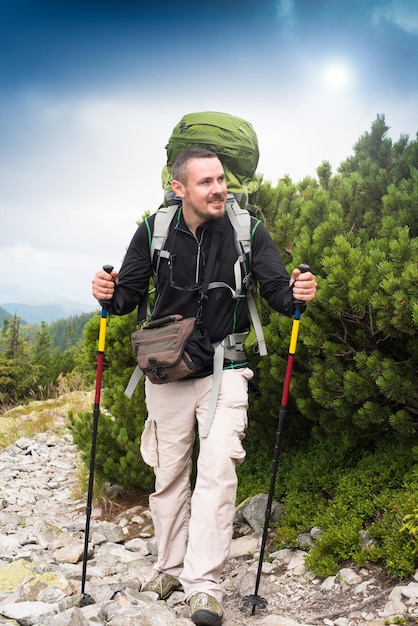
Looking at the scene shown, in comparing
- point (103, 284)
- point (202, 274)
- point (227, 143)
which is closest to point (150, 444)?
point (103, 284)

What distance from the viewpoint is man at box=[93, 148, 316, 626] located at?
4410mm

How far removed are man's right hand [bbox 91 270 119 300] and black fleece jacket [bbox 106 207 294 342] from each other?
0.25 ft

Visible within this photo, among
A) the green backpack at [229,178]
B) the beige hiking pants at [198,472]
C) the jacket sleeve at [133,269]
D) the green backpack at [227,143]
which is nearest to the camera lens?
the beige hiking pants at [198,472]

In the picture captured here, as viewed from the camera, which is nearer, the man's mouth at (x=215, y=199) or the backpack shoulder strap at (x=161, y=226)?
the man's mouth at (x=215, y=199)

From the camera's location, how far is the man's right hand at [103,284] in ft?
15.5

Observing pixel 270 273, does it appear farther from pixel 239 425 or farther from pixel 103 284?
pixel 103 284

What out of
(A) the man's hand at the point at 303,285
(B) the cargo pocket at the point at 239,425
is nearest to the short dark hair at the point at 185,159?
(A) the man's hand at the point at 303,285

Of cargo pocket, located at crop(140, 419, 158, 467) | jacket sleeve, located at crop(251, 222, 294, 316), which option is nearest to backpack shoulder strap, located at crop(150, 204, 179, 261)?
jacket sleeve, located at crop(251, 222, 294, 316)

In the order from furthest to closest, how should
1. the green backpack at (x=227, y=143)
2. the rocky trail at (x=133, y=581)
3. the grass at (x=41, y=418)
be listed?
the grass at (x=41, y=418)
the green backpack at (x=227, y=143)
the rocky trail at (x=133, y=581)

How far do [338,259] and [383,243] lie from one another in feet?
1.96

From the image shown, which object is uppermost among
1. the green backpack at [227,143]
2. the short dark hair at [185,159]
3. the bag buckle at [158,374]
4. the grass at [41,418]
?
the green backpack at [227,143]

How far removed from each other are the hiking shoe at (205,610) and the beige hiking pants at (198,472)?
6 cm

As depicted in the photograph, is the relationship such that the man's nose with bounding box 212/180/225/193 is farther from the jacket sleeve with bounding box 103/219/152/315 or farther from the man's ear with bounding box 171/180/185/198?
the jacket sleeve with bounding box 103/219/152/315

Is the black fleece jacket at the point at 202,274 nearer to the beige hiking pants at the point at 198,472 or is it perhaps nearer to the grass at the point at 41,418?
the beige hiking pants at the point at 198,472
